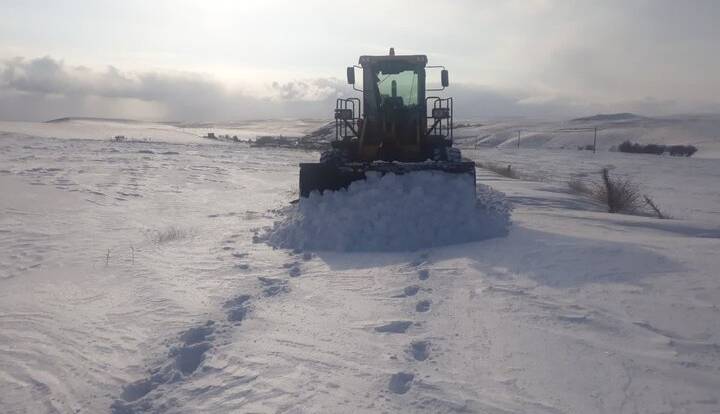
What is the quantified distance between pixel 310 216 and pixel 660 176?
19.1 meters

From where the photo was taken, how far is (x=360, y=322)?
4.76 meters

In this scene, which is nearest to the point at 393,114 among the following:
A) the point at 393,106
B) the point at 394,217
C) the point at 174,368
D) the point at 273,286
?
the point at 393,106

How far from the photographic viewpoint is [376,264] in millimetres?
6840

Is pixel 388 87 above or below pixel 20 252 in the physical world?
above

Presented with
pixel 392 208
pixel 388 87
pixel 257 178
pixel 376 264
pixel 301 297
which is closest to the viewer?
pixel 301 297

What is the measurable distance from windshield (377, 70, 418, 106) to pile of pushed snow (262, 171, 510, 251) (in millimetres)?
4153

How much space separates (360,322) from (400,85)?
8472 mm

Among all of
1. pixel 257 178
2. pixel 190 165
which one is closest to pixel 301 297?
pixel 257 178

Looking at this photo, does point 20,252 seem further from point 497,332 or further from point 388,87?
point 388,87

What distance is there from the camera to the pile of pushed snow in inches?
302

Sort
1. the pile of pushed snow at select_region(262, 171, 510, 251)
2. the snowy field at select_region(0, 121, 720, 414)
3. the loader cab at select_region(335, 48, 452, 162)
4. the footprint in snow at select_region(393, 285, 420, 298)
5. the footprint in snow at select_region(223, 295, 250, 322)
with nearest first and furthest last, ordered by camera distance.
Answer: the snowy field at select_region(0, 121, 720, 414) → the footprint in snow at select_region(223, 295, 250, 322) → the footprint in snow at select_region(393, 285, 420, 298) → the pile of pushed snow at select_region(262, 171, 510, 251) → the loader cab at select_region(335, 48, 452, 162)

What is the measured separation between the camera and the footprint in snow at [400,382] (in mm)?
3519

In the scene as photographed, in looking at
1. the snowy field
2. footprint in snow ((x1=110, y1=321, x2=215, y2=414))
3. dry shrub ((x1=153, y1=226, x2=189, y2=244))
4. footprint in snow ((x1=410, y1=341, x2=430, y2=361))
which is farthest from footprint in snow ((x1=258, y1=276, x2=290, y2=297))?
dry shrub ((x1=153, y1=226, x2=189, y2=244))

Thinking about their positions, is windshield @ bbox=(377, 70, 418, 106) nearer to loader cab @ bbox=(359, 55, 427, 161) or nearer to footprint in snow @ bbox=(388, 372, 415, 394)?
loader cab @ bbox=(359, 55, 427, 161)
